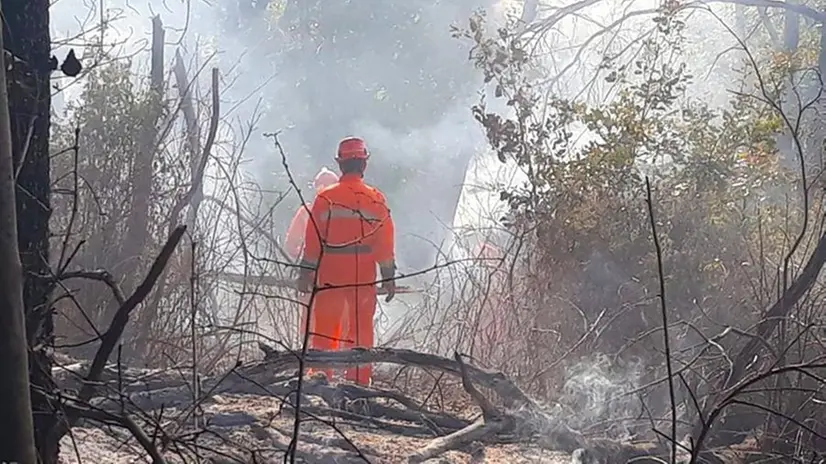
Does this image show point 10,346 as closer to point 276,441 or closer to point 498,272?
point 276,441

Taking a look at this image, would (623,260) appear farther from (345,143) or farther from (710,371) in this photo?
(345,143)

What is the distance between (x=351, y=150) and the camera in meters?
6.48

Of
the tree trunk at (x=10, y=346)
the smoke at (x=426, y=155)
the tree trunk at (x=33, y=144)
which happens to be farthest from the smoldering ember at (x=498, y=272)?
the smoke at (x=426, y=155)

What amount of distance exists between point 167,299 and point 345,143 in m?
1.75

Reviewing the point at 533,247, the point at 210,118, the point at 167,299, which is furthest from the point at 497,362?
the point at 210,118

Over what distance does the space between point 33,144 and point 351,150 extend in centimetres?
432

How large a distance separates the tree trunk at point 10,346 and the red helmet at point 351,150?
17.0 ft

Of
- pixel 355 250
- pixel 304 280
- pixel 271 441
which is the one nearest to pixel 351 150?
pixel 355 250

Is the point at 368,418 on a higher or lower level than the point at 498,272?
lower

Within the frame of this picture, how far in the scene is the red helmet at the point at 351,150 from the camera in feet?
21.2

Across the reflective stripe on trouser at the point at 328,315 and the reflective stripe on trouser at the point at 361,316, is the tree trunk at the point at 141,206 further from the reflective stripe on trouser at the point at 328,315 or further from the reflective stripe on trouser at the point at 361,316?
the reflective stripe on trouser at the point at 361,316

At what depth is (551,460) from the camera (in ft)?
12.7

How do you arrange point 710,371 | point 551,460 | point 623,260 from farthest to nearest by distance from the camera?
1. point 623,260
2. point 710,371
3. point 551,460

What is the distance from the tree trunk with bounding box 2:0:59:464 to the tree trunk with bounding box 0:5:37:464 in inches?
33.0
